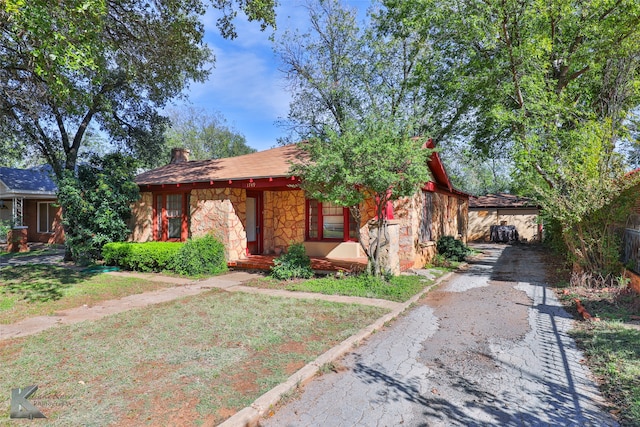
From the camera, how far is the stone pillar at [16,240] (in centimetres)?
1708

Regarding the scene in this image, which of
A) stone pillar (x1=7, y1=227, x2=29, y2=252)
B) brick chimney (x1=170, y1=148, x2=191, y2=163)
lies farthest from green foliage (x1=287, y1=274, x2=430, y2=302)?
stone pillar (x1=7, y1=227, x2=29, y2=252)

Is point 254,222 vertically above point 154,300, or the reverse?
point 254,222

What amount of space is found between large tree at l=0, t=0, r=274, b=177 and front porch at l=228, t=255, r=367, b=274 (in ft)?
19.0

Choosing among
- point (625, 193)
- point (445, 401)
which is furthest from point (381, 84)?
point (445, 401)

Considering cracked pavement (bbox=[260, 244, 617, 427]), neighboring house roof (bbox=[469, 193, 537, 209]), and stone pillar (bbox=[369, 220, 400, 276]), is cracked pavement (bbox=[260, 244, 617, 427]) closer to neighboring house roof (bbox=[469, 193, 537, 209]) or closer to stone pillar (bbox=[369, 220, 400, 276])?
stone pillar (bbox=[369, 220, 400, 276])

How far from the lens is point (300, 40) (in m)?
20.7

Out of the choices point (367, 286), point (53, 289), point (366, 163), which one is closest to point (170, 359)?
point (367, 286)

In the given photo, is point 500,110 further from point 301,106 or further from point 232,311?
point 301,106

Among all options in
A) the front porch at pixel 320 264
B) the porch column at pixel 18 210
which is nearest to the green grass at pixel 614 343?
the front porch at pixel 320 264

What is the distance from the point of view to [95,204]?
1198 centimetres

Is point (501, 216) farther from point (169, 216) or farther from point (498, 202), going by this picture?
point (169, 216)

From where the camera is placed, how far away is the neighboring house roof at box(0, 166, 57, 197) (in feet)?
61.2

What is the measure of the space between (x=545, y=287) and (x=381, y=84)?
14.9 meters

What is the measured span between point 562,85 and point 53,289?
16.9m
